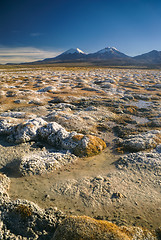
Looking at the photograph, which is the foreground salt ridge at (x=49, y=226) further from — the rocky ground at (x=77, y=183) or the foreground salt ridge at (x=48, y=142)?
the foreground salt ridge at (x=48, y=142)

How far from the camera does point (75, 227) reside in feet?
18.4

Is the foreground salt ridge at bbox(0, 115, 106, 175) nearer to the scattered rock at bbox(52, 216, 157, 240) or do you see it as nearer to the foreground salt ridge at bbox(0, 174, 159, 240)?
the foreground salt ridge at bbox(0, 174, 159, 240)

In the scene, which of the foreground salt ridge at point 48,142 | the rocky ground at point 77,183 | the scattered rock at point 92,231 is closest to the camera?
the scattered rock at point 92,231

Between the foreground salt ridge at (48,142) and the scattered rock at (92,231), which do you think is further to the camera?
the foreground salt ridge at (48,142)

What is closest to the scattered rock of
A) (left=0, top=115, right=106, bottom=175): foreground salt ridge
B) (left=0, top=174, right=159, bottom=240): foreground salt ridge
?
(left=0, top=174, right=159, bottom=240): foreground salt ridge

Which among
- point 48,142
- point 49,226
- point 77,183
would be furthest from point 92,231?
point 48,142

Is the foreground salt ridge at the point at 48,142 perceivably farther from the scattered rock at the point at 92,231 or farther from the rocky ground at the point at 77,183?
the scattered rock at the point at 92,231

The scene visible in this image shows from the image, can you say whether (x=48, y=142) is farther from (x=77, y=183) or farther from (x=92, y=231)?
(x=92, y=231)

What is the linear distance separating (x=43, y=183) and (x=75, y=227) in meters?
3.71

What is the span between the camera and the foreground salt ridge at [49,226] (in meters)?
5.42

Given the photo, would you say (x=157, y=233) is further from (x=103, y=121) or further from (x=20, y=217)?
(x=103, y=121)

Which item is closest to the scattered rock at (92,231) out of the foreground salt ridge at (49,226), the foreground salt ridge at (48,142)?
the foreground salt ridge at (49,226)

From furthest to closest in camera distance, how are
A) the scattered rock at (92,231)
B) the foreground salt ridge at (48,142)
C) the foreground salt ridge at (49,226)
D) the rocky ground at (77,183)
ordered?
the foreground salt ridge at (48,142), the rocky ground at (77,183), the foreground salt ridge at (49,226), the scattered rock at (92,231)

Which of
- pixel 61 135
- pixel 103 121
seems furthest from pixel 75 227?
pixel 103 121
